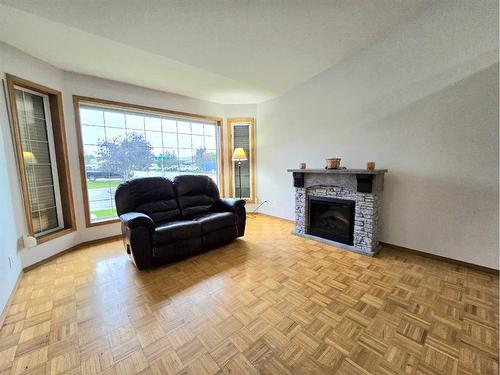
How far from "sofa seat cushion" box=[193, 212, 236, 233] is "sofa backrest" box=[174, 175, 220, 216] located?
0.86 feet

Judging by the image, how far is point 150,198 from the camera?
2855 mm

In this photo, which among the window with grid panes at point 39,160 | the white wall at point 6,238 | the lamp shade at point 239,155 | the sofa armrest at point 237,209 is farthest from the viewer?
the lamp shade at point 239,155

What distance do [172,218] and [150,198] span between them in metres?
0.41

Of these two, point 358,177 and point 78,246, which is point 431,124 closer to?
point 358,177

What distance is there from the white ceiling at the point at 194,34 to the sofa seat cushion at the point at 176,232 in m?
2.07

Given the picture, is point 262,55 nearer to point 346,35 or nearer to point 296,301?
point 346,35

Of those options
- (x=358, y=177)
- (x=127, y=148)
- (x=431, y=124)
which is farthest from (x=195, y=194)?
(x=431, y=124)

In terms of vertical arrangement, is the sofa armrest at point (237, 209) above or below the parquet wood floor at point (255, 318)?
above

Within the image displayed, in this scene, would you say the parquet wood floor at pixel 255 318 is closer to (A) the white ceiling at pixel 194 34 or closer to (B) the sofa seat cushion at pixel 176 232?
(B) the sofa seat cushion at pixel 176 232

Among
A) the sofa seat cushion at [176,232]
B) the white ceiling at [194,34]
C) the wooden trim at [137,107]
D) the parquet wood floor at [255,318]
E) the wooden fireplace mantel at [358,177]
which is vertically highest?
the white ceiling at [194,34]

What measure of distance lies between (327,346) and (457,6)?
3419 mm

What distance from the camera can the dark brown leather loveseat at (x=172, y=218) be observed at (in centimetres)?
226

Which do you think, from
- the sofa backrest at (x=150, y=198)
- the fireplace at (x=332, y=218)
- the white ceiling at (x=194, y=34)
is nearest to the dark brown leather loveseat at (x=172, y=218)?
the sofa backrest at (x=150, y=198)

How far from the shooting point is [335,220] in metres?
3.03
